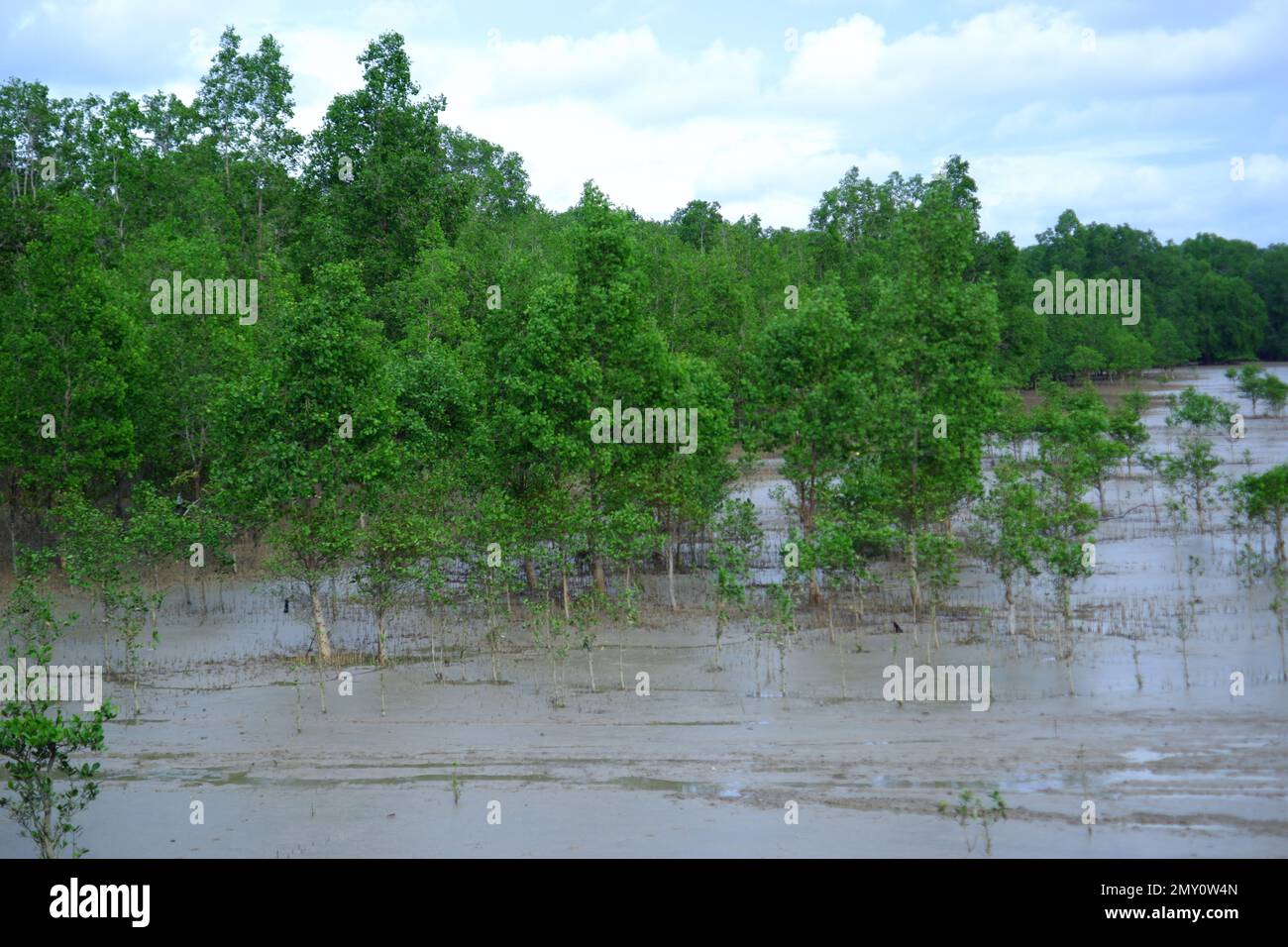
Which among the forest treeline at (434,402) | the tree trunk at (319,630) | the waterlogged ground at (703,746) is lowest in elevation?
the waterlogged ground at (703,746)

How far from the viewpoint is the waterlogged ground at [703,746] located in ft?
60.4

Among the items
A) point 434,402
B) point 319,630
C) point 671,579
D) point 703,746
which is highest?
point 434,402

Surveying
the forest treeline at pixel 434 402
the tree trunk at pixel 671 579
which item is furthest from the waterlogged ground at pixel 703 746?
the forest treeline at pixel 434 402

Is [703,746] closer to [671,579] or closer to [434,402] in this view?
[671,579]

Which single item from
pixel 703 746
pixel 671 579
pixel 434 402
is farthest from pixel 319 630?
pixel 703 746

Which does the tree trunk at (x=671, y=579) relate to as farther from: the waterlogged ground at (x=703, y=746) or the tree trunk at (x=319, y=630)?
the tree trunk at (x=319, y=630)

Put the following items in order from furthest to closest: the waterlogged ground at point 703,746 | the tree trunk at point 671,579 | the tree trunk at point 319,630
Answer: the tree trunk at point 671,579, the tree trunk at point 319,630, the waterlogged ground at point 703,746

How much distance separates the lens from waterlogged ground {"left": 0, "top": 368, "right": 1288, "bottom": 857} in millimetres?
18406

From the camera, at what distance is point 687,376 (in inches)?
1431

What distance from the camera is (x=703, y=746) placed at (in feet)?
73.9

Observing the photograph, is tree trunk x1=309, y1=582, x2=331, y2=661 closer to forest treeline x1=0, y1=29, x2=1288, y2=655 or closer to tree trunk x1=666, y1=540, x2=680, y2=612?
forest treeline x1=0, y1=29, x2=1288, y2=655

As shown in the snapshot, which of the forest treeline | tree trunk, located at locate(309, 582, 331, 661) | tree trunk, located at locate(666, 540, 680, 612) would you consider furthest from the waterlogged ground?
the forest treeline
